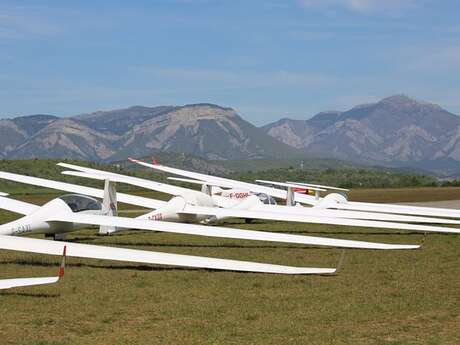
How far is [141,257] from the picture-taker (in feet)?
52.5

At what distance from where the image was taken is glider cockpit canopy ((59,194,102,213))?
2194cm

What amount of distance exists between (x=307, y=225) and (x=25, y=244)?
18.9 m

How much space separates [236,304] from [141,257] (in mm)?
3831

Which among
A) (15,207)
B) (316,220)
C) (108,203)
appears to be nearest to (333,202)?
(316,220)

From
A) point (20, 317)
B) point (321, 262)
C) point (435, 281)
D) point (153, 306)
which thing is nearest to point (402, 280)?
point (435, 281)

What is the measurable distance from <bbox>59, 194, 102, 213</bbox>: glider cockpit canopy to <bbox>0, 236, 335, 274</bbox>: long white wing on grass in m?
5.26

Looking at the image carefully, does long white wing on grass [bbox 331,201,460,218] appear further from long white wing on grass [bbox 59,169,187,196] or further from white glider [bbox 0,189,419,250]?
white glider [bbox 0,189,419,250]

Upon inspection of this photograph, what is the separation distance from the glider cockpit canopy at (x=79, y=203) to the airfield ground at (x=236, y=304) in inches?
113

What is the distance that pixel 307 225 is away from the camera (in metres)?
33.4

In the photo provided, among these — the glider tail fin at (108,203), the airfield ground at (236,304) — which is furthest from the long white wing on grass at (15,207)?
the airfield ground at (236,304)

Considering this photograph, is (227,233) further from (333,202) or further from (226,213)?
(333,202)

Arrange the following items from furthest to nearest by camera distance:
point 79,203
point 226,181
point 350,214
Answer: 1. point 226,181
2. point 350,214
3. point 79,203

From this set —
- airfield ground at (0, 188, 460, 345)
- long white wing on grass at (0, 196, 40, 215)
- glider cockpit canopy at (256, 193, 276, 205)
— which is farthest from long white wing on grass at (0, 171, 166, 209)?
glider cockpit canopy at (256, 193, 276, 205)

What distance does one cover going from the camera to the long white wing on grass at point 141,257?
50.7ft
